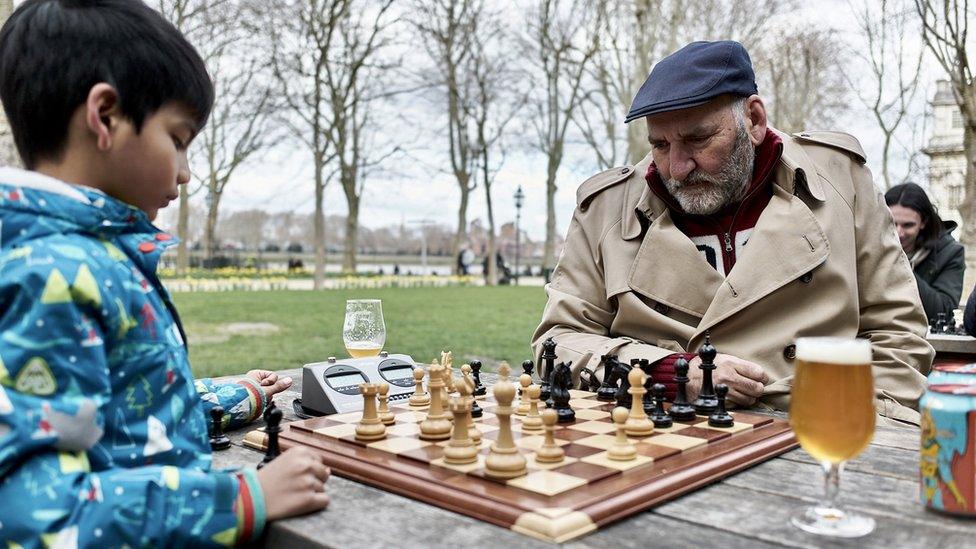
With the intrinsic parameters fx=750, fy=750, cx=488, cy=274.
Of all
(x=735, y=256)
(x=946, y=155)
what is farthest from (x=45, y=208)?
(x=946, y=155)

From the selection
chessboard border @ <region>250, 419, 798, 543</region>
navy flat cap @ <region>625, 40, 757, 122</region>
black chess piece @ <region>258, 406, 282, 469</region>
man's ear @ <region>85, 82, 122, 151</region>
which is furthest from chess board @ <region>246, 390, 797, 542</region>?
navy flat cap @ <region>625, 40, 757, 122</region>

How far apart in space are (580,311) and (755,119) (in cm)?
100

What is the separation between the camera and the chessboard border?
1219 mm

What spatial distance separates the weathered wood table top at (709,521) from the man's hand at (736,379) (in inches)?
27.5

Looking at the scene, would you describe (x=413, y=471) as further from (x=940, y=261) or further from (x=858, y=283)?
(x=940, y=261)

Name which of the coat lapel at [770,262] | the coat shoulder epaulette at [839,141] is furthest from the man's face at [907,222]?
the coat lapel at [770,262]

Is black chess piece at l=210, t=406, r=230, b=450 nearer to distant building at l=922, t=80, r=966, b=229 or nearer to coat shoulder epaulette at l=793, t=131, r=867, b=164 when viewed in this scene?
coat shoulder epaulette at l=793, t=131, r=867, b=164

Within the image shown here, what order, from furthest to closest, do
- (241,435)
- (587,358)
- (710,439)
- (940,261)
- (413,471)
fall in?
(940,261) < (587,358) < (241,435) < (710,439) < (413,471)

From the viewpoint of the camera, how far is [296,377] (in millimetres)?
2971

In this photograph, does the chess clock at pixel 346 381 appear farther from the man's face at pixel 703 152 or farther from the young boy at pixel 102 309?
the man's face at pixel 703 152

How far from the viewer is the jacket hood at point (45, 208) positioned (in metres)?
1.29

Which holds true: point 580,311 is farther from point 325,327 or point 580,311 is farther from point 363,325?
point 325,327

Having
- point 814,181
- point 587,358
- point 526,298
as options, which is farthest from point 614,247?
point 526,298

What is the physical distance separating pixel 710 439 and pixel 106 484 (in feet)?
4.08
